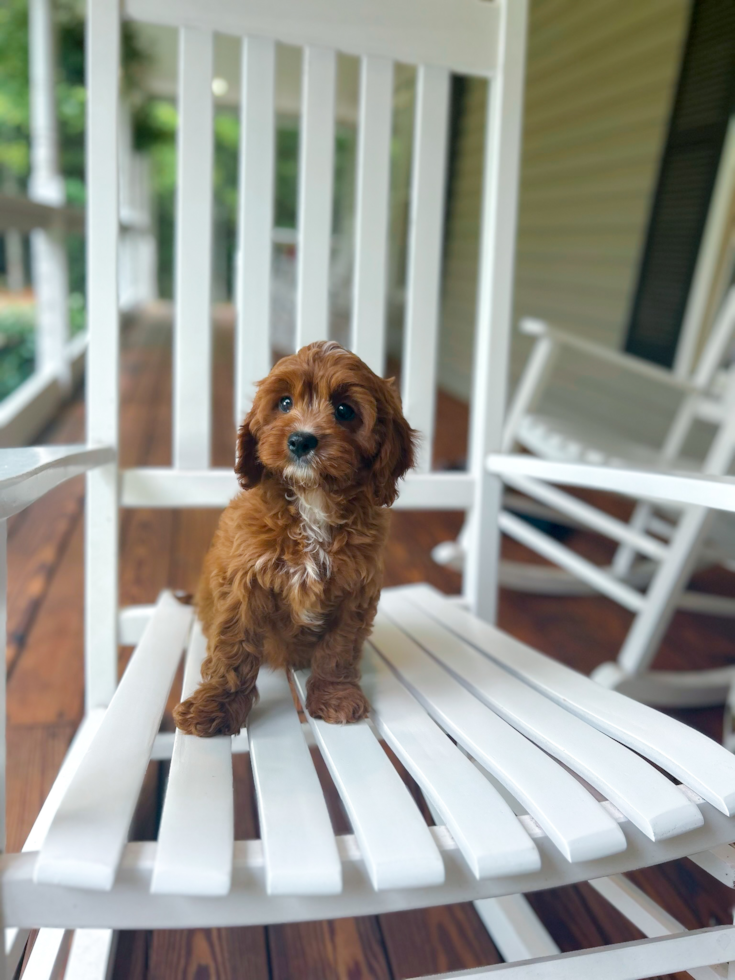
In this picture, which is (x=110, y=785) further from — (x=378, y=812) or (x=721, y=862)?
(x=721, y=862)

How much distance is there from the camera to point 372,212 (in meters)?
1.10

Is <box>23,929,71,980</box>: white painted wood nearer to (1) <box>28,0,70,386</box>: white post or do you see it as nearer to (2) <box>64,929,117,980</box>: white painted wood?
(2) <box>64,929,117,980</box>: white painted wood

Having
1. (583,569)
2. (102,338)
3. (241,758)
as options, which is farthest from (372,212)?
(583,569)

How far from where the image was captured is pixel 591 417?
354 centimetres

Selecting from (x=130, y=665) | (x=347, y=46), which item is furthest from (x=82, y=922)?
(x=347, y=46)

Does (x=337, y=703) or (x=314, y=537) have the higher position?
(x=314, y=537)

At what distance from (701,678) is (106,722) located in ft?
4.00

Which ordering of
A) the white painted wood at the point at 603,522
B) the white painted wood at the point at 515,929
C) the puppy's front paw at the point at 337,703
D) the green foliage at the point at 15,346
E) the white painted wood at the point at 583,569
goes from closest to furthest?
the puppy's front paw at the point at 337,703 < the white painted wood at the point at 515,929 < the white painted wood at the point at 583,569 < the white painted wood at the point at 603,522 < the green foliage at the point at 15,346

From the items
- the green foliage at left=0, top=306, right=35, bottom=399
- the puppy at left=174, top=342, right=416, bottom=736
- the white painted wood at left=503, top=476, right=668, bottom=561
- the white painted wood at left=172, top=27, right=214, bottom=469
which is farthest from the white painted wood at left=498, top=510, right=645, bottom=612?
the green foliage at left=0, top=306, right=35, bottom=399

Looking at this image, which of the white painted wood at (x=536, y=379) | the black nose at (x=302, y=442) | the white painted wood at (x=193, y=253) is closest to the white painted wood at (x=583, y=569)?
the white painted wood at (x=536, y=379)

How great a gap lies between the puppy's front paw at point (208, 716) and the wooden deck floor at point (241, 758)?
1.28 ft

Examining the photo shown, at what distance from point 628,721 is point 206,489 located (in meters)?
0.60

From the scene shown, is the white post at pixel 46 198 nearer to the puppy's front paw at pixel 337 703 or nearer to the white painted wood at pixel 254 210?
the white painted wood at pixel 254 210

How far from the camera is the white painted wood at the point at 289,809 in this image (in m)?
0.51
